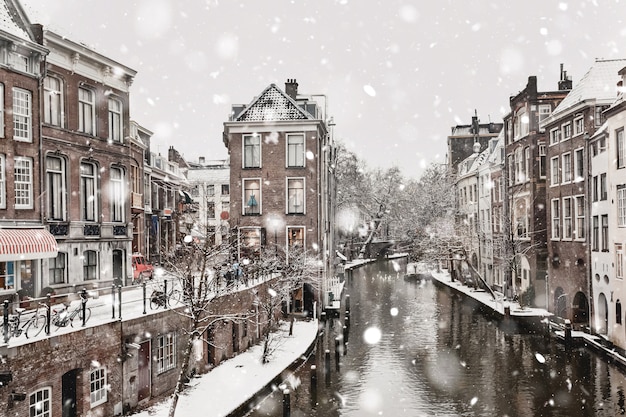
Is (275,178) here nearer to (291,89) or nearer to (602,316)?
(291,89)

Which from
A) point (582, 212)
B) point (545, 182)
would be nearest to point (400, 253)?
point (545, 182)

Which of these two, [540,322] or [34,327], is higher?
[34,327]

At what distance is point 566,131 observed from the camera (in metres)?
36.7

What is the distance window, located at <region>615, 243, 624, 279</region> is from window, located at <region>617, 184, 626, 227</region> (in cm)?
105

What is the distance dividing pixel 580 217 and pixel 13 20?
29392 mm

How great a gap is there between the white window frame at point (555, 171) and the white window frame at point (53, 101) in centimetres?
2845

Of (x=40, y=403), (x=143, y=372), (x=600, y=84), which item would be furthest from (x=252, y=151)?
(x=40, y=403)

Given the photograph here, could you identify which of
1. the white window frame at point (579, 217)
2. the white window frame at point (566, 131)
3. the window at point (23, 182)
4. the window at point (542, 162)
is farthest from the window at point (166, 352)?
the window at point (542, 162)

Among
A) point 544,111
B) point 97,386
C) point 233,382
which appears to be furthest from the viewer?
point 544,111

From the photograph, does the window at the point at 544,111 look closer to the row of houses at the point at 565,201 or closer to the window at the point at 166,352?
the row of houses at the point at 565,201

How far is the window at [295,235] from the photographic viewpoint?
39781 millimetres

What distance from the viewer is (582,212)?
34.7m

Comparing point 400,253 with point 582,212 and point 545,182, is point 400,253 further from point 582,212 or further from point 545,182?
point 582,212

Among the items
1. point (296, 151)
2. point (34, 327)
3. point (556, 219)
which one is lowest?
point (34, 327)
